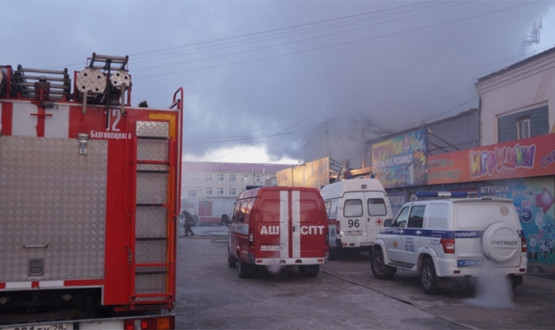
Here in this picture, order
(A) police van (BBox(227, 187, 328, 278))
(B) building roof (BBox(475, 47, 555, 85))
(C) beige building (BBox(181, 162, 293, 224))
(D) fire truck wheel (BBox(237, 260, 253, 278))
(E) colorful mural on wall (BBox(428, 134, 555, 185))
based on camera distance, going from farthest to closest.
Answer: (C) beige building (BBox(181, 162, 293, 224)) < (B) building roof (BBox(475, 47, 555, 85)) < (E) colorful mural on wall (BBox(428, 134, 555, 185)) < (D) fire truck wheel (BBox(237, 260, 253, 278)) < (A) police van (BBox(227, 187, 328, 278))

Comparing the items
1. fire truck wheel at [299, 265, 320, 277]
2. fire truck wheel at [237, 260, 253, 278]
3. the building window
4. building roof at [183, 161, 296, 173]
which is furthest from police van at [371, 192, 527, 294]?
building roof at [183, 161, 296, 173]

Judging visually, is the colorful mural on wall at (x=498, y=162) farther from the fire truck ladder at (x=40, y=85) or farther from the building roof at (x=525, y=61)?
the fire truck ladder at (x=40, y=85)

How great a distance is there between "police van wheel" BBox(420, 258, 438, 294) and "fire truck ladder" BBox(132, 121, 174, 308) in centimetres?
684

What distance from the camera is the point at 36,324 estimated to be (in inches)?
182

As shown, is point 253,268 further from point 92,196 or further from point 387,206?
point 92,196

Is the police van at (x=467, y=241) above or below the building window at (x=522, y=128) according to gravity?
below

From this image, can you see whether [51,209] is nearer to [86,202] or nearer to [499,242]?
[86,202]

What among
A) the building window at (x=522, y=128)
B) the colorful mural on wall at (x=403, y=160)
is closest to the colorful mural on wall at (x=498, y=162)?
the colorful mural on wall at (x=403, y=160)

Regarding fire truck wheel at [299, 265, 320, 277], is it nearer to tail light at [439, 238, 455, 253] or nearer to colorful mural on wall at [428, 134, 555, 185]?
tail light at [439, 238, 455, 253]

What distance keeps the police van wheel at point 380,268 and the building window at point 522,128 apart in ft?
25.9

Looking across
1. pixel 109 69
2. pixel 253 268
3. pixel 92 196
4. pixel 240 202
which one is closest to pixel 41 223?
pixel 92 196

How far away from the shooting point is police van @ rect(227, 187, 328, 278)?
12578 millimetres

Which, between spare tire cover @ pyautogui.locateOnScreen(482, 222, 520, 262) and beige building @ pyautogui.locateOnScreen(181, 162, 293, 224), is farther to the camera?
beige building @ pyautogui.locateOnScreen(181, 162, 293, 224)

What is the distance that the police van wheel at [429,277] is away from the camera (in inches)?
407
